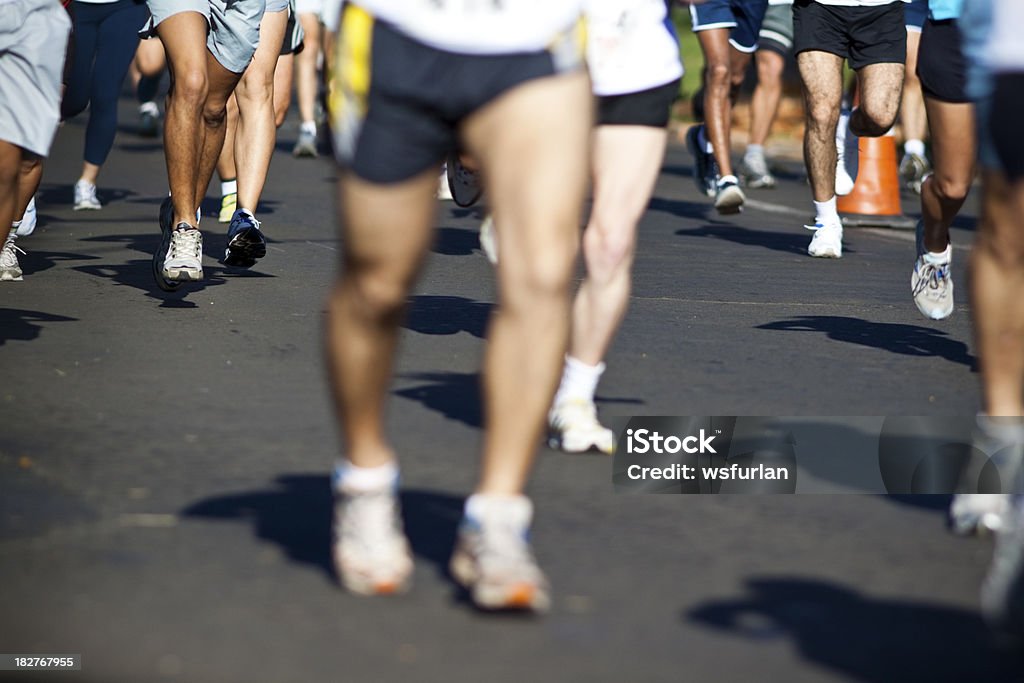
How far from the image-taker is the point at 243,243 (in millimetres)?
7660

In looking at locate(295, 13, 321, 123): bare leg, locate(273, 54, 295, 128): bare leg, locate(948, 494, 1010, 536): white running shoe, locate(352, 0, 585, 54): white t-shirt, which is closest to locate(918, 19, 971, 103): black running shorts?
locate(948, 494, 1010, 536): white running shoe

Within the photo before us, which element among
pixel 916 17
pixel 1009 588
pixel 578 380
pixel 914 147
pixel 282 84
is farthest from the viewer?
pixel 914 147

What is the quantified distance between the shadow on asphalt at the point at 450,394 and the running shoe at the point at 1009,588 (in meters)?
2.09

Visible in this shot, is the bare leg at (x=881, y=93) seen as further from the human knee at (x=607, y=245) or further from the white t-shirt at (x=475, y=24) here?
the white t-shirt at (x=475, y=24)

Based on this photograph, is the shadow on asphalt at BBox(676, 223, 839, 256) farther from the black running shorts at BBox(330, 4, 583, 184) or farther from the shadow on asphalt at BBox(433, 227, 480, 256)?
the black running shorts at BBox(330, 4, 583, 184)

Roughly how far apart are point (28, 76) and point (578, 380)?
207 centimetres

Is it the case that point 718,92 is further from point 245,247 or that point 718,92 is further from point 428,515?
point 428,515

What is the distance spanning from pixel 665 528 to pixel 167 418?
1.67 meters

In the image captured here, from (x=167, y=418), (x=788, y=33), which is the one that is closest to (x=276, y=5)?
(x=167, y=418)

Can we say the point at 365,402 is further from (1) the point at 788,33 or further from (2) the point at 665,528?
(1) the point at 788,33

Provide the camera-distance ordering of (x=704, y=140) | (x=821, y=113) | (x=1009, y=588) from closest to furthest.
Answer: (x=1009, y=588), (x=821, y=113), (x=704, y=140)

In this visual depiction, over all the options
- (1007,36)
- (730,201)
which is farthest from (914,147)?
(1007,36)

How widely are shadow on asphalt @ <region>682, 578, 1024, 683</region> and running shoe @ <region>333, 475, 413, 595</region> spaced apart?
1.88ft

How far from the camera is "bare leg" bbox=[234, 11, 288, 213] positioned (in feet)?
26.7
